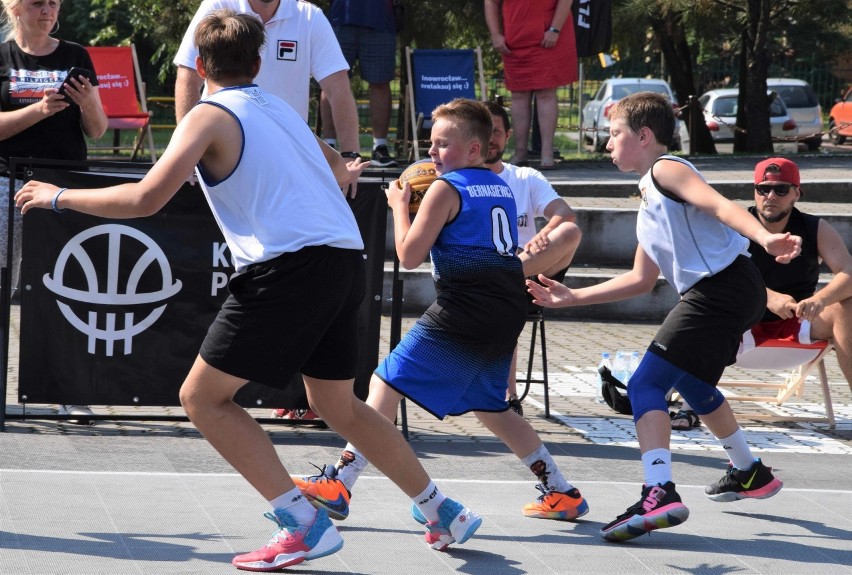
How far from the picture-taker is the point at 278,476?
4.26 m

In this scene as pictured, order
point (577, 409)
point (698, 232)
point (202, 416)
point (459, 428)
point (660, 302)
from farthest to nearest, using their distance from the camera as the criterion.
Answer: point (660, 302)
point (577, 409)
point (459, 428)
point (698, 232)
point (202, 416)

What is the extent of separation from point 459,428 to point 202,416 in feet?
9.72

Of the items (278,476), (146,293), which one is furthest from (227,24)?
(146,293)

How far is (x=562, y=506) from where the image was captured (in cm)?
513

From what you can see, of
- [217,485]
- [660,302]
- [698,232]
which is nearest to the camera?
[698,232]

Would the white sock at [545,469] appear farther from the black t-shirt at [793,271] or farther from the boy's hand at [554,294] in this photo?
the black t-shirt at [793,271]

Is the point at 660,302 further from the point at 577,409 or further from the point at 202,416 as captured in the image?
the point at 202,416

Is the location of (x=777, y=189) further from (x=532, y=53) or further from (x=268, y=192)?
(x=532, y=53)

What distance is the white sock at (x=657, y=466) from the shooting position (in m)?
4.84

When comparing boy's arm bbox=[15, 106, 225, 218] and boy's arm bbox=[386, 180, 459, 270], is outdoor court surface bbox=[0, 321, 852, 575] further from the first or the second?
boy's arm bbox=[15, 106, 225, 218]

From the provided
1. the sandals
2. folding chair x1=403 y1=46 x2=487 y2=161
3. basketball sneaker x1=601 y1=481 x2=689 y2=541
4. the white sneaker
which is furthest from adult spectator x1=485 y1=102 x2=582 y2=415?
folding chair x1=403 y1=46 x2=487 y2=161

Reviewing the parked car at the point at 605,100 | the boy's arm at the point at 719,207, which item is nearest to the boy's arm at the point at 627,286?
the boy's arm at the point at 719,207

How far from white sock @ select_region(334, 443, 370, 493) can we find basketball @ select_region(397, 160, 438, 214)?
1.21 m

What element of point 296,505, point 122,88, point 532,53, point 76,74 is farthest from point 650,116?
point 122,88
